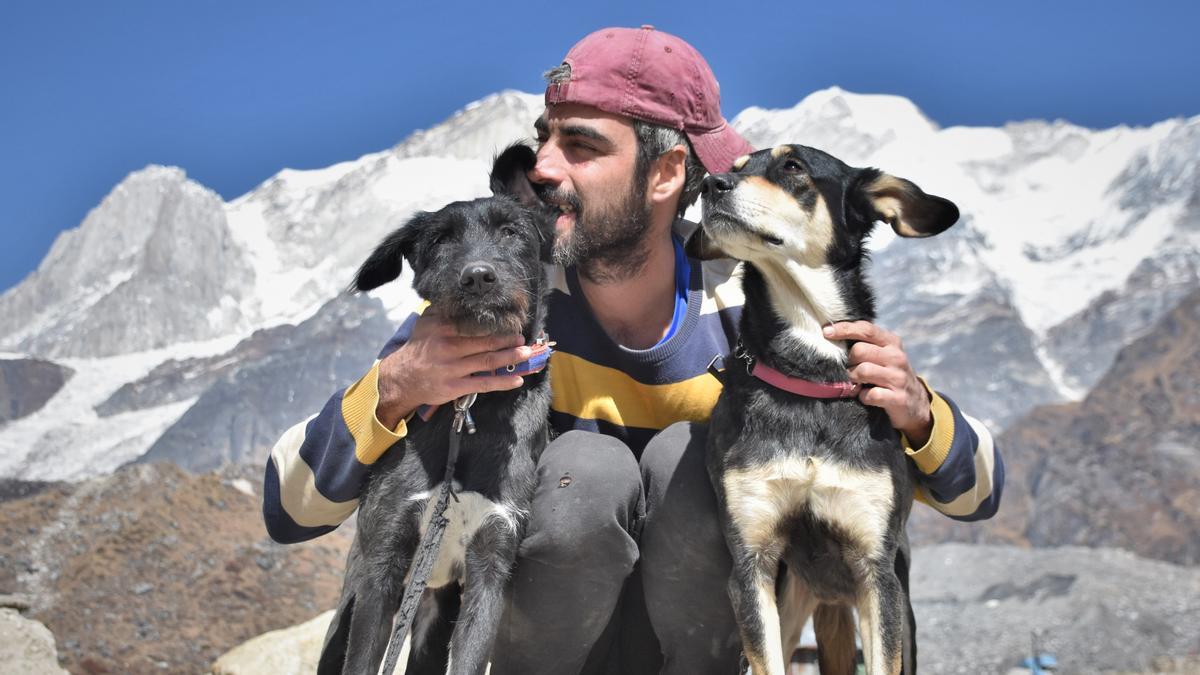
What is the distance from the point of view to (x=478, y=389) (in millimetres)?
2875

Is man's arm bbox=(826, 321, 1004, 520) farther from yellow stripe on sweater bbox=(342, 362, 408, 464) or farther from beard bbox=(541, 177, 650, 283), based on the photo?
yellow stripe on sweater bbox=(342, 362, 408, 464)

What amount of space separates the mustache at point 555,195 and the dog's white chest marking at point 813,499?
1290 mm

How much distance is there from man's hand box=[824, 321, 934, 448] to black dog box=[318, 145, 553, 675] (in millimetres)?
1007

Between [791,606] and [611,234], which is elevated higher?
[611,234]

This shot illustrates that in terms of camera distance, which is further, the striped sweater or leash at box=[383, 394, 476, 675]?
the striped sweater


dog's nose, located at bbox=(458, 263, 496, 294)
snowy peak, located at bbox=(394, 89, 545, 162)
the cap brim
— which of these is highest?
snowy peak, located at bbox=(394, 89, 545, 162)

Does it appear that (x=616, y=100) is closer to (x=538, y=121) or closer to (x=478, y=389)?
(x=538, y=121)

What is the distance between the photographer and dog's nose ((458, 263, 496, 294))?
2.82 m

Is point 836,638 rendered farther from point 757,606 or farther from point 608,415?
point 608,415

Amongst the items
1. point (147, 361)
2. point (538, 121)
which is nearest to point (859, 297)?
point (538, 121)

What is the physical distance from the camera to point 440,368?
9.30 feet

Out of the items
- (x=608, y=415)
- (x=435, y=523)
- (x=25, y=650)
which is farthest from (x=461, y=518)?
(x=25, y=650)

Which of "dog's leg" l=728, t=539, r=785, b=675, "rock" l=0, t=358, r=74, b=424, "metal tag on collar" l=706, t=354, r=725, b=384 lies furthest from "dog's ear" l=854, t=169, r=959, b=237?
"rock" l=0, t=358, r=74, b=424

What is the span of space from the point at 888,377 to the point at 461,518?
1.34m
